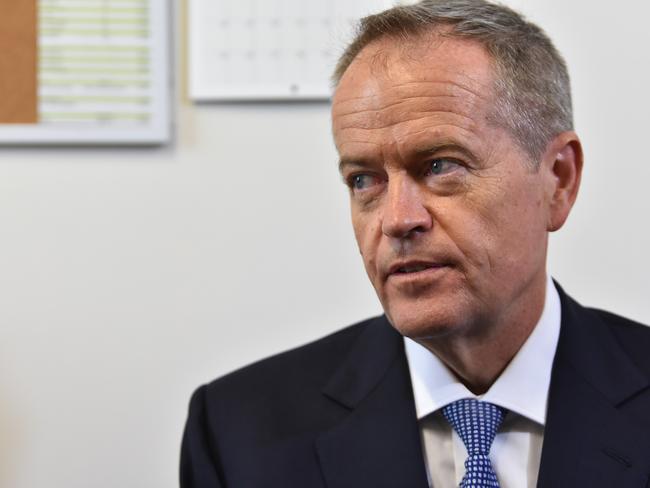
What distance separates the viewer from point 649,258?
1.57 meters

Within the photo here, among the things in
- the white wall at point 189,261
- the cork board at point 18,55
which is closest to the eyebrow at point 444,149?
the white wall at point 189,261

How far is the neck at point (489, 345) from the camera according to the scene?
1183mm

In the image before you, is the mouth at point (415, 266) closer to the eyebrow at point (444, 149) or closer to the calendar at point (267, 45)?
the eyebrow at point (444, 149)

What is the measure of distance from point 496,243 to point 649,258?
0.58 m

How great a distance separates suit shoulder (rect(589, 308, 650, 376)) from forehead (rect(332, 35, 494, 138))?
0.42m

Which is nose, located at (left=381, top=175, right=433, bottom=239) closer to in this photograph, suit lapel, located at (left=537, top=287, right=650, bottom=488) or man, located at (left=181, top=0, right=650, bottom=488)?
man, located at (left=181, top=0, right=650, bottom=488)

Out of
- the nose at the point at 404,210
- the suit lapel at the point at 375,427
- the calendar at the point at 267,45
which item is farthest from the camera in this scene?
the calendar at the point at 267,45

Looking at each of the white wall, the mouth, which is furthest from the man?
the white wall

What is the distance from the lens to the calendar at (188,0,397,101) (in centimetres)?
155

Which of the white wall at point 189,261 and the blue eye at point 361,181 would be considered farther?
the white wall at point 189,261

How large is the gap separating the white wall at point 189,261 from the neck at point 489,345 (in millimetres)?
382

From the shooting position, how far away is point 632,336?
51.6 inches

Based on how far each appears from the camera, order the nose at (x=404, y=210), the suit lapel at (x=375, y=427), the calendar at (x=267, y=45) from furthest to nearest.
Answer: the calendar at (x=267, y=45), the suit lapel at (x=375, y=427), the nose at (x=404, y=210)

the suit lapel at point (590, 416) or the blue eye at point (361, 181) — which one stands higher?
the blue eye at point (361, 181)
